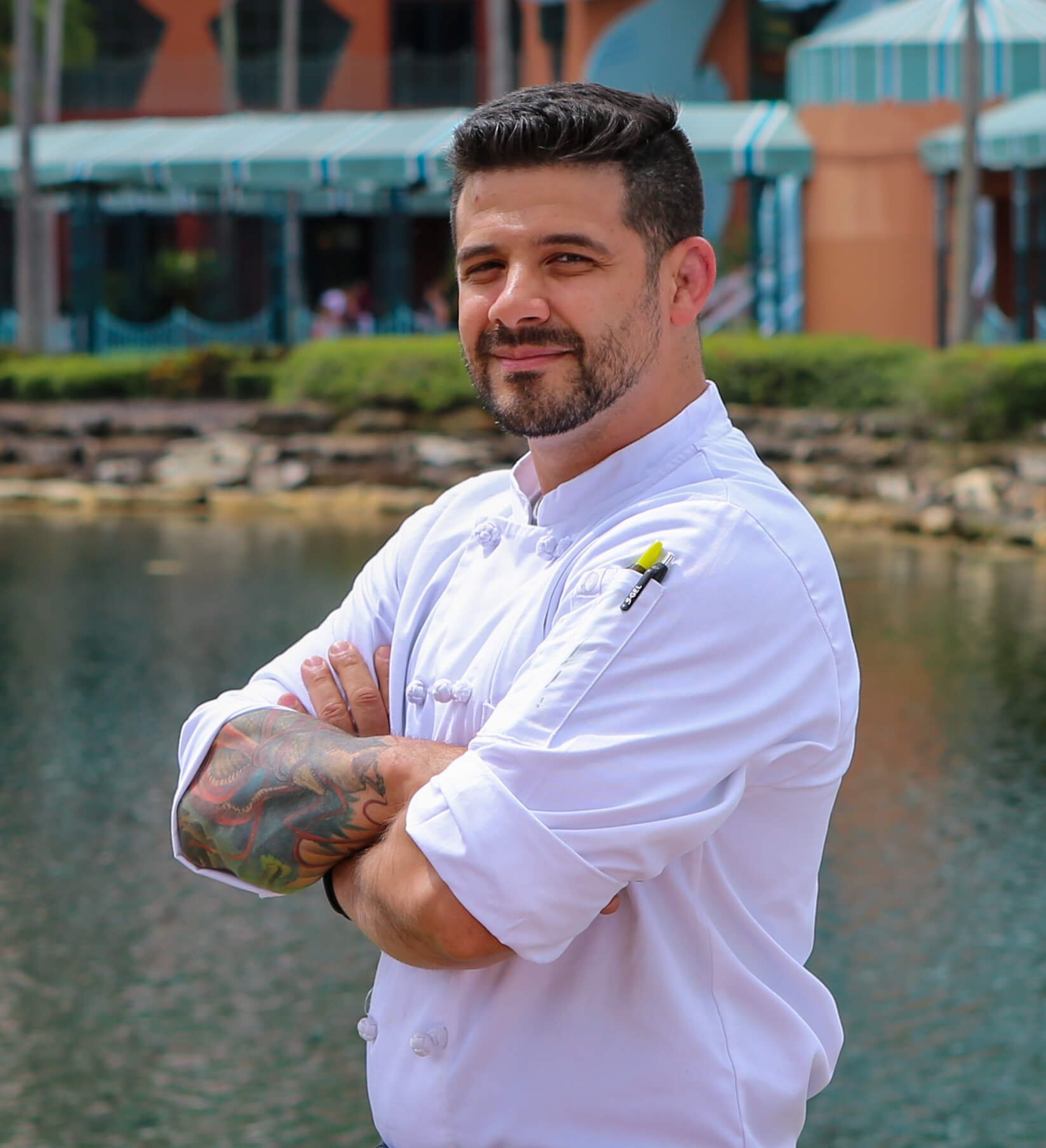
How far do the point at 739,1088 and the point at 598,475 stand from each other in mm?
808

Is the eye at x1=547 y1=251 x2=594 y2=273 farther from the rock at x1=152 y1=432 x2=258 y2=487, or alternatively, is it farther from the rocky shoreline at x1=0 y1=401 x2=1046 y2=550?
the rock at x1=152 y1=432 x2=258 y2=487

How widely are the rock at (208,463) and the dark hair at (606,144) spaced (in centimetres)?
1951

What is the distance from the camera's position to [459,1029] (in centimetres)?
229

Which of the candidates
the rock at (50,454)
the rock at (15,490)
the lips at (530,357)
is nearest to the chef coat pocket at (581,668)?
the lips at (530,357)

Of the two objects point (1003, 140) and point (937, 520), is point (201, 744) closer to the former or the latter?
point (937, 520)

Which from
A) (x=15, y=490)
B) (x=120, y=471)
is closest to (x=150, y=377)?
(x=120, y=471)

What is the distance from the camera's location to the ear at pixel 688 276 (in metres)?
2.46

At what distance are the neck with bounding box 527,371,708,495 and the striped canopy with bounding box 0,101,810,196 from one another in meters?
22.9

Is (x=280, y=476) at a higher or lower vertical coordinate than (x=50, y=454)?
lower

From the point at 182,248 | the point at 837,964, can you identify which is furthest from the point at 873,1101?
the point at 182,248

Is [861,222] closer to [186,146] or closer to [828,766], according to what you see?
[186,146]

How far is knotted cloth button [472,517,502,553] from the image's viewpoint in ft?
8.45

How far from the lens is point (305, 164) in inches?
1055

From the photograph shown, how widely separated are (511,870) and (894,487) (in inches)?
690
